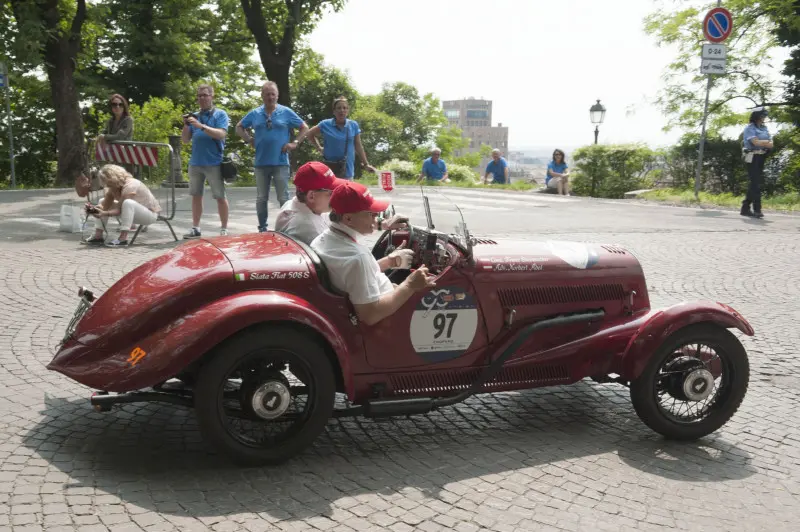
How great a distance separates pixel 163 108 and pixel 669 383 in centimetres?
2008

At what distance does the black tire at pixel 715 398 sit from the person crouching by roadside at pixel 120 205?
7488 millimetres

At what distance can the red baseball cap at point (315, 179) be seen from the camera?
4.73 meters

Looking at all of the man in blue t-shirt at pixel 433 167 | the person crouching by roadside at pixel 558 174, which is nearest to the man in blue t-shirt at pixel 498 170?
the person crouching by roadside at pixel 558 174

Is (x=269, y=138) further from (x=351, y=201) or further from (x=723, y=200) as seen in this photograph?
(x=723, y=200)

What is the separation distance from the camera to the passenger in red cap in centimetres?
467

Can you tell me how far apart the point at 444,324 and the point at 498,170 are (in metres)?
18.9

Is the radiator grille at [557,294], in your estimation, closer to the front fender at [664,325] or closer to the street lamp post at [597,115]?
the front fender at [664,325]

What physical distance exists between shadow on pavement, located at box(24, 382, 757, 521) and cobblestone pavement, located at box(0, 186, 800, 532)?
1 centimetres

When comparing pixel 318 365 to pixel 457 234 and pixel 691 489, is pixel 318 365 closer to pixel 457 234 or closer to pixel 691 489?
pixel 457 234

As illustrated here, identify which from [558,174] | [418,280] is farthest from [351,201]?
[558,174]

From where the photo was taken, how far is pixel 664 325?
4.26 m

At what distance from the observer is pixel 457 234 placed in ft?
14.1

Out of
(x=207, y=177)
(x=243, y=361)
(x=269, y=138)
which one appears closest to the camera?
(x=243, y=361)

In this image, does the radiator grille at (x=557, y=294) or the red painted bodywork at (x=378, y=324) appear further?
the radiator grille at (x=557, y=294)
